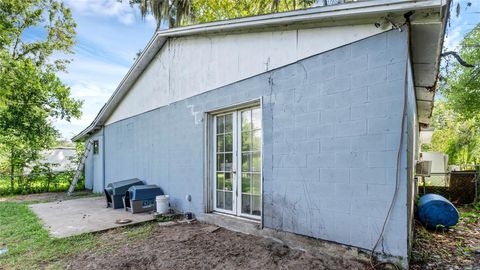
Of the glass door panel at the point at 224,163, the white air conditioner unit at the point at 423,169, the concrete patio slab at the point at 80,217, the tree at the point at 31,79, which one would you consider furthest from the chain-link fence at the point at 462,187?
the tree at the point at 31,79

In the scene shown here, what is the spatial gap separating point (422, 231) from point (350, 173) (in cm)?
256

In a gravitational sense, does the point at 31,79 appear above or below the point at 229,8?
below

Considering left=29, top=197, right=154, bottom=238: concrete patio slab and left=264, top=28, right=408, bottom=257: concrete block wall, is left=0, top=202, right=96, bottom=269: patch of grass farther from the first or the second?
left=264, top=28, right=408, bottom=257: concrete block wall

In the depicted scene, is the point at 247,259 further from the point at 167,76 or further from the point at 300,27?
the point at 167,76

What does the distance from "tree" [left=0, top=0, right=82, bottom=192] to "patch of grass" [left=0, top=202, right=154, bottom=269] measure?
847cm

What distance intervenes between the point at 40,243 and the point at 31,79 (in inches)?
495

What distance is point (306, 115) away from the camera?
12.6 ft

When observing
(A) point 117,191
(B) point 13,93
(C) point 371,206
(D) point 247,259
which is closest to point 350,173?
(C) point 371,206

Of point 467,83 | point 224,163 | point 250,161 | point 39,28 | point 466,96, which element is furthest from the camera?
point 39,28

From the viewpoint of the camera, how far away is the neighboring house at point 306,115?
3.05m

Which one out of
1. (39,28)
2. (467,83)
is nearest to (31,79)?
(39,28)

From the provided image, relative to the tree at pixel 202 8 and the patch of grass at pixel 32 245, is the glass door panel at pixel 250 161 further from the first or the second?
the tree at pixel 202 8

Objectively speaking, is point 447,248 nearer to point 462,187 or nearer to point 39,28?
point 462,187

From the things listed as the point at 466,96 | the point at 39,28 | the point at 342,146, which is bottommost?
the point at 342,146
